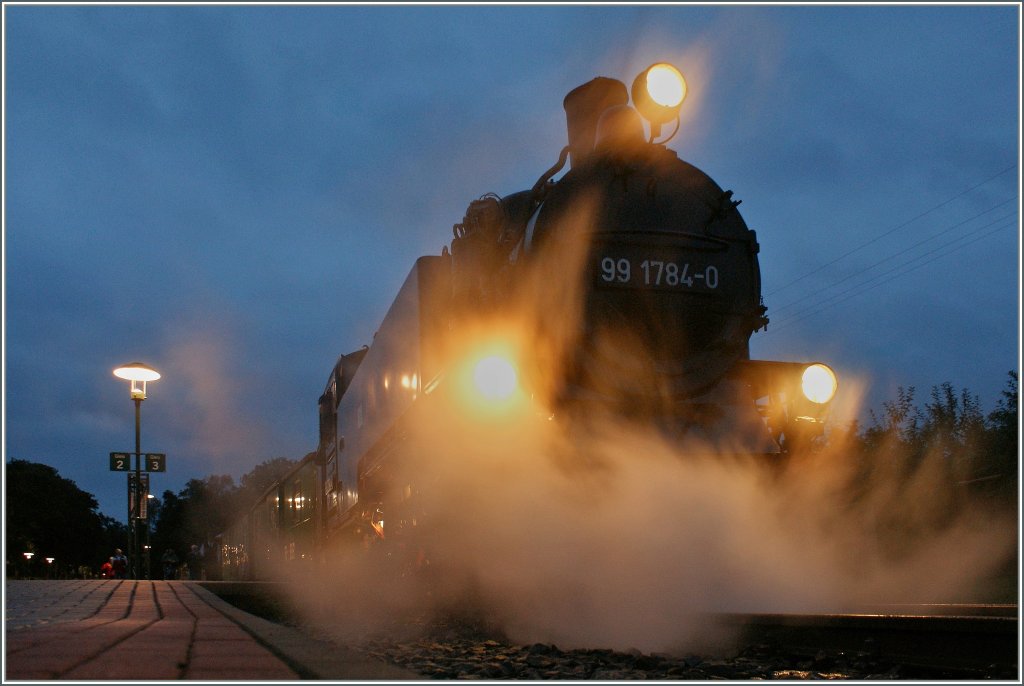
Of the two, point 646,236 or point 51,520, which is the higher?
point 646,236

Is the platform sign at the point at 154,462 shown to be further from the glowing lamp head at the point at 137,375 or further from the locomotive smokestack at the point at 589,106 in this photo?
the locomotive smokestack at the point at 589,106

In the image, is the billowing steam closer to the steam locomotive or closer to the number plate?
the steam locomotive

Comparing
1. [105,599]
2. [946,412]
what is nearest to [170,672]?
[105,599]

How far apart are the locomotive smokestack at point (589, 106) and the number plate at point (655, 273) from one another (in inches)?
55.1

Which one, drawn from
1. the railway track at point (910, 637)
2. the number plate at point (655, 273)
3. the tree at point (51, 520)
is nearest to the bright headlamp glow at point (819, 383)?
the number plate at point (655, 273)

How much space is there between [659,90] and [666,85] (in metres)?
0.06

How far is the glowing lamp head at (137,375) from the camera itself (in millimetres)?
14102

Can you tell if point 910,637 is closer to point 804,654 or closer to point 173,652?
point 804,654

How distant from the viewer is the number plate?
18.2 feet

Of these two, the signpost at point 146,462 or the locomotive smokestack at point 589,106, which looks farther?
the signpost at point 146,462

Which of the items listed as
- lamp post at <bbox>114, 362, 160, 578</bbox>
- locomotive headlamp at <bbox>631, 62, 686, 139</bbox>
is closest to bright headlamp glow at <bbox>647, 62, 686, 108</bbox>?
locomotive headlamp at <bbox>631, 62, 686, 139</bbox>

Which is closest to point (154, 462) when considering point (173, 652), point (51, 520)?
point (173, 652)

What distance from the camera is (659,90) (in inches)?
235

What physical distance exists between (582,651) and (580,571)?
35.9 inches
